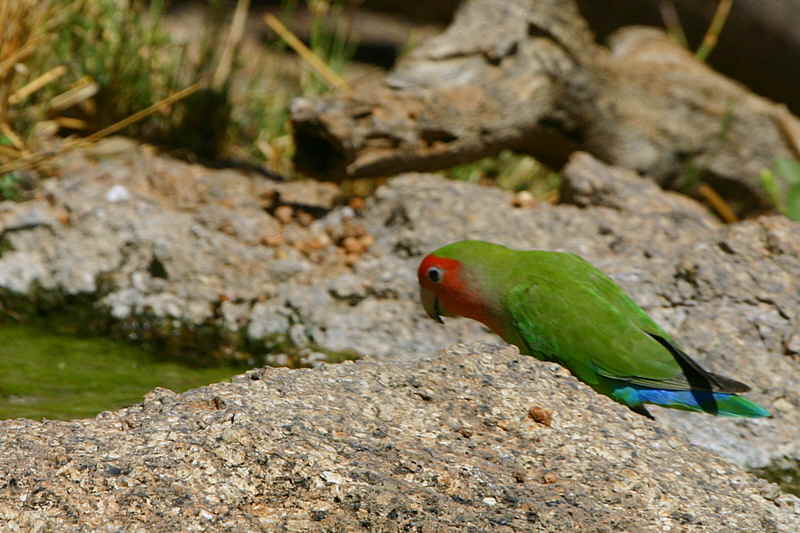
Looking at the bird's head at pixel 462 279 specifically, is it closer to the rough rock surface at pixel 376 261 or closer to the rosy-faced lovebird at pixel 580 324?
the rosy-faced lovebird at pixel 580 324

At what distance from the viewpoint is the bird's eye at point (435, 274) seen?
306 cm

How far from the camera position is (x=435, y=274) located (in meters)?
3.08

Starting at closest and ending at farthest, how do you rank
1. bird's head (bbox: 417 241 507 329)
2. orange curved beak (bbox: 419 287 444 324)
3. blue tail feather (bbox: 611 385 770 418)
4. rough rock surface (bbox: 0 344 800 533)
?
rough rock surface (bbox: 0 344 800 533)
blue tail feather (bbox: 611 385 770 418)
bird's head (bbox: 417 241 507 329)
orange curved beak (bbox: 419 287 444 324)

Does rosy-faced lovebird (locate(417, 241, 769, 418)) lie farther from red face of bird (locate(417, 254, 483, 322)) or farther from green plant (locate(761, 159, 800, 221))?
green plant (locate(761, 159, 800, 221))

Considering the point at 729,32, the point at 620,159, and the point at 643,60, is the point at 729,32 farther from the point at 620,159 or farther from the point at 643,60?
the point at 620,159

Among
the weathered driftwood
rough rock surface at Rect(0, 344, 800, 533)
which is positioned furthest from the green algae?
the weathered driftwood

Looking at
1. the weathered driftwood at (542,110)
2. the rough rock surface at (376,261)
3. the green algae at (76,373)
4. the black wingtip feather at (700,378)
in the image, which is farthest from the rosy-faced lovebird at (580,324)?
the weathered driftwood at (542,110)

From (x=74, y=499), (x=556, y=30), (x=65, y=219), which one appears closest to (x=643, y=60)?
(x=556, y=30)

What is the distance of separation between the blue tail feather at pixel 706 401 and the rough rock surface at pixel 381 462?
10.8 inches

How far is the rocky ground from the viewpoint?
1946 mm

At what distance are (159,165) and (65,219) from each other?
0.58 m

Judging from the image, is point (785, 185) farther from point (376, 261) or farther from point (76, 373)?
point (76, 373)

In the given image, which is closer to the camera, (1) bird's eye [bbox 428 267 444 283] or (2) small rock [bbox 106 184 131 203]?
(1) bird's eye [bbox 428 267 444 283]

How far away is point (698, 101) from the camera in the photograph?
4793 millimetres
